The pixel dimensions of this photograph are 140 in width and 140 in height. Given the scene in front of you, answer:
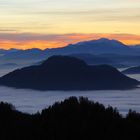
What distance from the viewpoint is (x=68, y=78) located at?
117 m

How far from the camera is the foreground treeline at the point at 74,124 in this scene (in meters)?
16.5

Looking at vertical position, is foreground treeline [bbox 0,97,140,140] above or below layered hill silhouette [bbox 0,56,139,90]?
below

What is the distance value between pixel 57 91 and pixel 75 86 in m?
4.90

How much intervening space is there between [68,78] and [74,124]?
99626 mm

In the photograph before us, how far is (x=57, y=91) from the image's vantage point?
111 meters

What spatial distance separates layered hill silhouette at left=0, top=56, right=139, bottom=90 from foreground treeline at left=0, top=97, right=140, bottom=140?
94070mm

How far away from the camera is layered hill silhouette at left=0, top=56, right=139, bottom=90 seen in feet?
380

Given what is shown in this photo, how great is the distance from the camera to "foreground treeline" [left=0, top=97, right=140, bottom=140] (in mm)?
16453

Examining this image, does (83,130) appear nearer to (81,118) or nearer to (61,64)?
(81,118)

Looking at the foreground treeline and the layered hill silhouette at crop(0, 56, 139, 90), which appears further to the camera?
the layered hill silhouette at crop(0, 56, 139, 90)

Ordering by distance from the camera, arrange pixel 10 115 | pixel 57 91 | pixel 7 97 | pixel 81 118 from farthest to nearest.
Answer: pixel 57 91 → pixel 7 97 → pixel 10 115 → pixel 81 118

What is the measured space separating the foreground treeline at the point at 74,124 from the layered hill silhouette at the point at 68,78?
9407 centimetres

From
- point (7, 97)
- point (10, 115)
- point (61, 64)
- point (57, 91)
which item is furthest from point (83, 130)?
point (61, 64)

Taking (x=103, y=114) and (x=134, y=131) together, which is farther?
(x=103, y=114)
